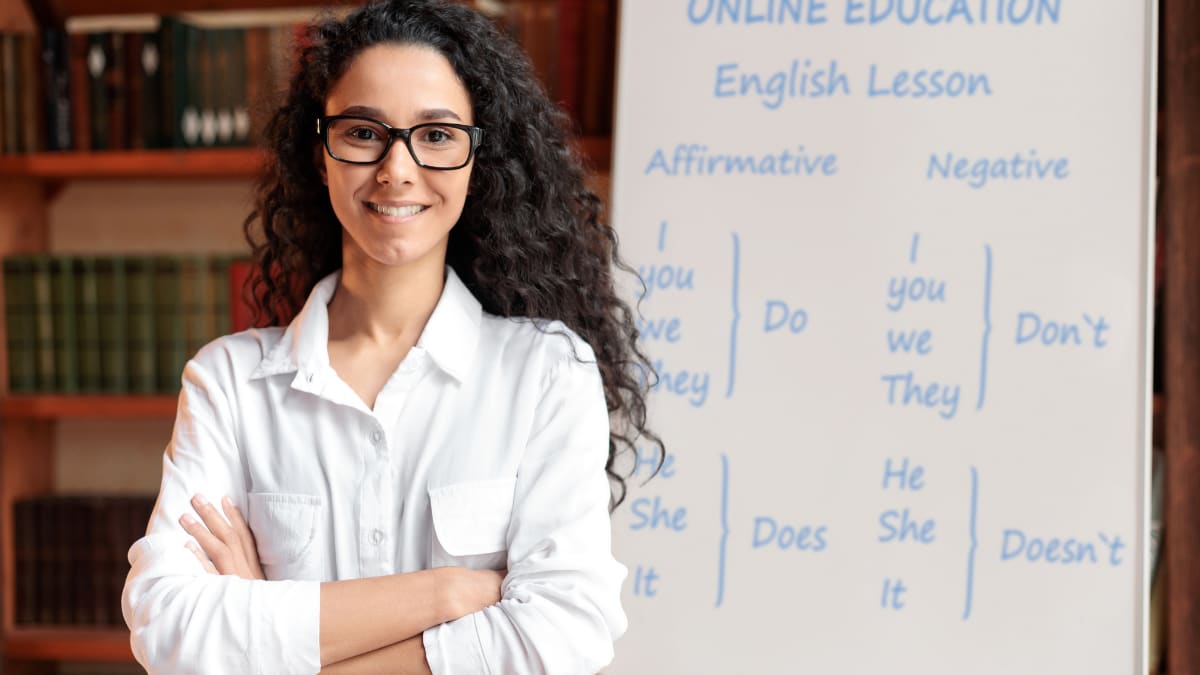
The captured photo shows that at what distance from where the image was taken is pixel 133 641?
108 cm

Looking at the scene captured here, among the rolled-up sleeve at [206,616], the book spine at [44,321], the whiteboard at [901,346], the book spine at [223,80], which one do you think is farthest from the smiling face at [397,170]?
the book spine at [44,321]

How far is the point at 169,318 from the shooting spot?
2.20 m

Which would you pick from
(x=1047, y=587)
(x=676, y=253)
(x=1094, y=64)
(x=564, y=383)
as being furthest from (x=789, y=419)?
(x=1094, y=64)

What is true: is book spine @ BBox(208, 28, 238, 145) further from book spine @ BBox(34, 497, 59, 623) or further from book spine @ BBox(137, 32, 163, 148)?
book spine @ BBox(34, 497, 59, 623)

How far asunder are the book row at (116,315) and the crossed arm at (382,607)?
1.12 m

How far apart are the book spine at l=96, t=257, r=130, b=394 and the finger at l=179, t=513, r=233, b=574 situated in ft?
3.98

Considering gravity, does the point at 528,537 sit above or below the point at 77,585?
above

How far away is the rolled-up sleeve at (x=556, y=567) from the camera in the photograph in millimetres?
1097

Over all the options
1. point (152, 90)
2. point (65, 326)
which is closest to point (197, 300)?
point (65, 326)

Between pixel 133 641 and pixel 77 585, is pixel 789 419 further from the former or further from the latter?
pixel 77 585

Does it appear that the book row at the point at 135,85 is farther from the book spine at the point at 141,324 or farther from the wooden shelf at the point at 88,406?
the wooden shelf at the point at 88,406

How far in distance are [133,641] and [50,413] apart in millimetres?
1305

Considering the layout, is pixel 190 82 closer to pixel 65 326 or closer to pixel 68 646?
pixel 65 326

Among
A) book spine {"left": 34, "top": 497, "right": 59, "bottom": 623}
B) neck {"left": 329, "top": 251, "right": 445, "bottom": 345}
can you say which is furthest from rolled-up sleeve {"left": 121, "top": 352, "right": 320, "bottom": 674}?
book spine {"left": 34, "top": 497, "right": 59, "bottom": 623}
